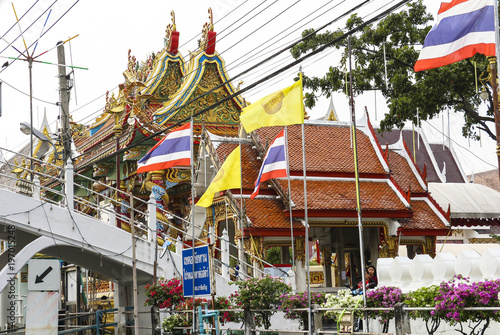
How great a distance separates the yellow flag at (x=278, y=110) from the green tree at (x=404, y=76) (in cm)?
598

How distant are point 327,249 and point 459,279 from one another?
43.8 ft

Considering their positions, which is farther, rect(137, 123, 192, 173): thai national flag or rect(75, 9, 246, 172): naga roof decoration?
rect(75, 9, 246, 172): naga roof decoration

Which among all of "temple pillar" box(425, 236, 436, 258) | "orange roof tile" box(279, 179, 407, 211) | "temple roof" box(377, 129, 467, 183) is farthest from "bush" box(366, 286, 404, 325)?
"temple roof" box(377, 129, 467, 183)

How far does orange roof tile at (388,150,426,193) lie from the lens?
925 inches

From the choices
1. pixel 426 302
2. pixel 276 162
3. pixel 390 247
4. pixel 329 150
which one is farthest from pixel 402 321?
pixel 329 150

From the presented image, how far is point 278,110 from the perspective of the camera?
47.0ft

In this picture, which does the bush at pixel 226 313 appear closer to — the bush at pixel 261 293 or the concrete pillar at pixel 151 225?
the bush at pixel 261 293

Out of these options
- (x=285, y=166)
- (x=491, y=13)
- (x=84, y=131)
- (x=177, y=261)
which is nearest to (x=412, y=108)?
(x=285, y=166)

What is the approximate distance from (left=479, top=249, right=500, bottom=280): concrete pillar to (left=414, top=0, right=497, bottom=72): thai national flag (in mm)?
3412

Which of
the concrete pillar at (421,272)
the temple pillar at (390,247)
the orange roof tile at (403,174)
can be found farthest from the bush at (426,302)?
the orange roof tile at (403,174)

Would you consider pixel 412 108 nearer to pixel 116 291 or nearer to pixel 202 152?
pixel 202 152

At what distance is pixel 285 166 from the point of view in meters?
16.4

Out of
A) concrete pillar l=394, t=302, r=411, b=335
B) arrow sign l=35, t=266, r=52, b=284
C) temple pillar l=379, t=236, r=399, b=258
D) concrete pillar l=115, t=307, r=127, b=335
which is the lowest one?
concrete pillar l=115, t=307, r=127, b=335

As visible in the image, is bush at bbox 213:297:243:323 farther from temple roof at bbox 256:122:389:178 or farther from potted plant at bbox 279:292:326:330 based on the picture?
temple roof at bbox 256:122:389:178
